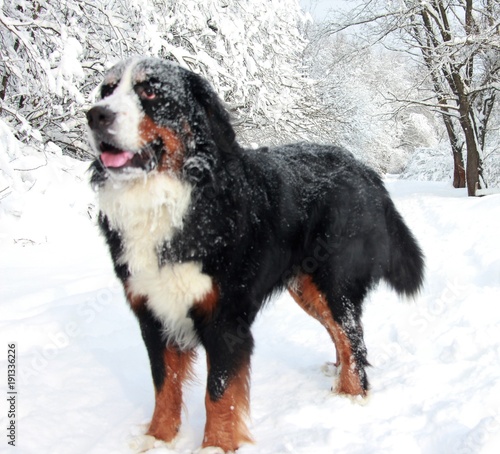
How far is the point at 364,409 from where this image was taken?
2795 millimetres

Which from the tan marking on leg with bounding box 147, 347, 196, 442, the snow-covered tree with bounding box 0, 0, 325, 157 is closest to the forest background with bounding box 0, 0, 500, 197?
the snow-covered tree with bounding box 0, 0, 325, 157

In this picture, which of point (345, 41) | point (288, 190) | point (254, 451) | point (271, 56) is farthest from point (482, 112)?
point (254, 451)

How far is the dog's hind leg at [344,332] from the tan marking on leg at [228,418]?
0.81 m

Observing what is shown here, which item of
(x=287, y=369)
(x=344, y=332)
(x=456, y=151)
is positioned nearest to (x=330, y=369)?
(x=287, y=369)

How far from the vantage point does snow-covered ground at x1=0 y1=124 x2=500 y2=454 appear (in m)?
2.48

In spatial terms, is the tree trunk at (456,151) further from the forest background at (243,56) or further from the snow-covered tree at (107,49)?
the snow-covered tree at (107,49)

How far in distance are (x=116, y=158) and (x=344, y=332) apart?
5.96 ft

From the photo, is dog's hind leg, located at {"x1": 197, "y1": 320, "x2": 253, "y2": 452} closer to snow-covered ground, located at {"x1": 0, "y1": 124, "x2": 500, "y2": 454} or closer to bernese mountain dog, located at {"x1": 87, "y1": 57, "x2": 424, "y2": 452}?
bernese mountain dog, located at {"x1": 87, "y1": 57, "x2": 424, "y2": 452}

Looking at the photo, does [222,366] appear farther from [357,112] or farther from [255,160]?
[357,112]

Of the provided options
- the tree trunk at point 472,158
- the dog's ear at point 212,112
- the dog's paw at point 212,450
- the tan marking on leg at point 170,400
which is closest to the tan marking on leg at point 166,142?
the dog's ear at point 212,112

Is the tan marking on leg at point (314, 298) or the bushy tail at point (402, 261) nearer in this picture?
the tan marking on leg at point (314, 298)

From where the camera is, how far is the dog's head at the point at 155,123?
7.16 feet

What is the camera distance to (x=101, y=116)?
2154mm

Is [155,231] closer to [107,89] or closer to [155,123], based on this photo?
[155,123]
